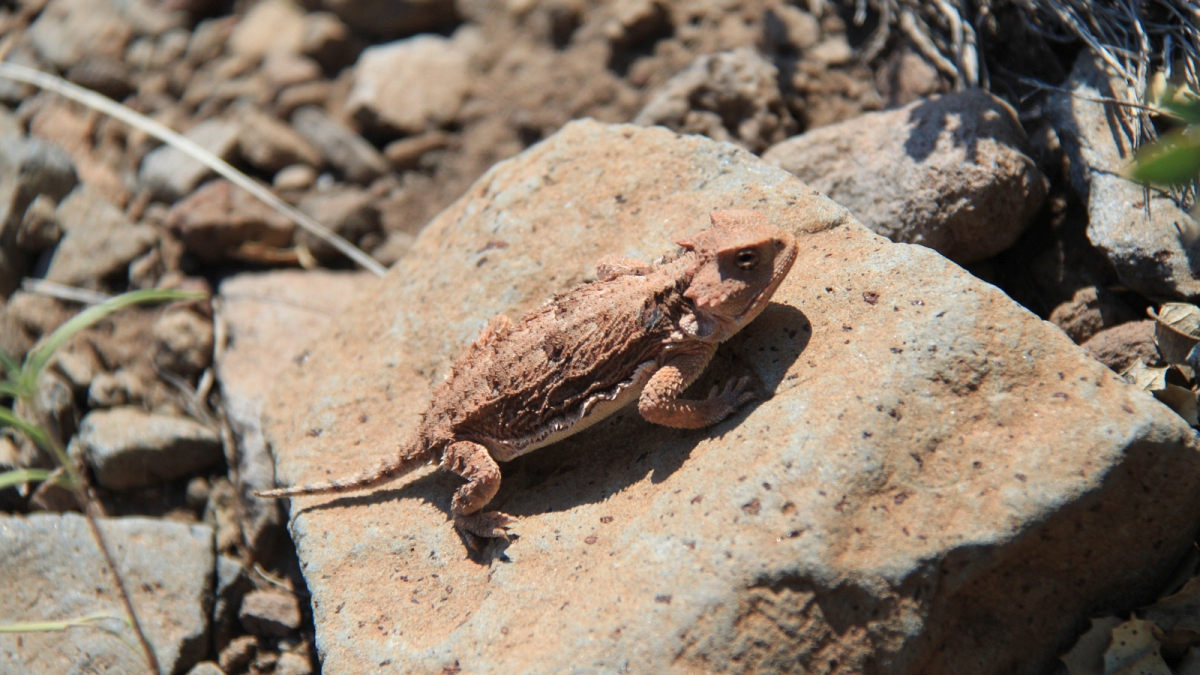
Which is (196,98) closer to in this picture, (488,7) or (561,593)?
(488,7)

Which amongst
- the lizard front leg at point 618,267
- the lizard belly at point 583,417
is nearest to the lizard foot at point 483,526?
the lizard belly at point 583,417

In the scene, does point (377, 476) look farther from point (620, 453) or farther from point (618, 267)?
point (618, 267)

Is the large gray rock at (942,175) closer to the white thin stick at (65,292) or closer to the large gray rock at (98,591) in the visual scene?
the large gray rock at (98,591)

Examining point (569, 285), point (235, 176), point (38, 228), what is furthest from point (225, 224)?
point (569, 285)

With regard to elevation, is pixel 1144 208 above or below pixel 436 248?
above

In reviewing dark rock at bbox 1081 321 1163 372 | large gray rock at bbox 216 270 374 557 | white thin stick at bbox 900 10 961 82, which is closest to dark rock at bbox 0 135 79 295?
large gray rock at bbox 216 270 374 557

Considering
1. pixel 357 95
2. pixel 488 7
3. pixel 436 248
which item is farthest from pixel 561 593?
pixel 488 7
